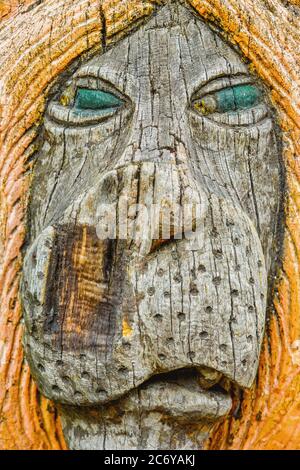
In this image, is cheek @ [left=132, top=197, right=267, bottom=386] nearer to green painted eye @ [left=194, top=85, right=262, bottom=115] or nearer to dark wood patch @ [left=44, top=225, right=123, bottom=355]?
dark wood patch @ [left=44, top=225, right=123, bottom=355]

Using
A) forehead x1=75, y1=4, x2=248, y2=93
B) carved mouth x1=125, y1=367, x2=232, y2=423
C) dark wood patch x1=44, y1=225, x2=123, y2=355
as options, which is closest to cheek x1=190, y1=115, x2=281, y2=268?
forehead x1=75, y1=4, x2=248, y2=93

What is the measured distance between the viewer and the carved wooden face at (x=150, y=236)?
6.75ft

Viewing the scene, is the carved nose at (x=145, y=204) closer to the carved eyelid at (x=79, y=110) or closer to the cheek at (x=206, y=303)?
the cheek at (x=206, y=303)

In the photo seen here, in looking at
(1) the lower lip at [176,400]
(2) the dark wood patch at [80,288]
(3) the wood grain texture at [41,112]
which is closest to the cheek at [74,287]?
(2) the dark wood patch at [80,288]

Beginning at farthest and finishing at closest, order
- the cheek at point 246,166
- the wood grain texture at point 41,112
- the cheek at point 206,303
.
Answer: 1. the wood grain texture at point 41,112
2. the cheek at point 246,166
3. the cheek at point 206,303

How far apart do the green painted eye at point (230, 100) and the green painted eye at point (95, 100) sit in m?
0.23

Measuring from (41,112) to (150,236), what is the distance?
62cm

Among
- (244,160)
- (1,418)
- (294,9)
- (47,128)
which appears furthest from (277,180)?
(1,418)

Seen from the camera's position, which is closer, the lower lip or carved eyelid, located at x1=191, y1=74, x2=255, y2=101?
the lower lip

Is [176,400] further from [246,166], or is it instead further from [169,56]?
[169,56]

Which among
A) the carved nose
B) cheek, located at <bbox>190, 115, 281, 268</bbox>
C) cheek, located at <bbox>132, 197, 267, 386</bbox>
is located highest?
cheek, located at <bbox>190, 115, 281, 268</bbox>

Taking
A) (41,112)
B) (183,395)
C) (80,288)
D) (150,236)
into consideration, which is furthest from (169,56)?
(183,395)

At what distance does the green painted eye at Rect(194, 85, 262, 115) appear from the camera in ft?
7.70

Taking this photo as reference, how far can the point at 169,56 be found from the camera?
235 centimetres
